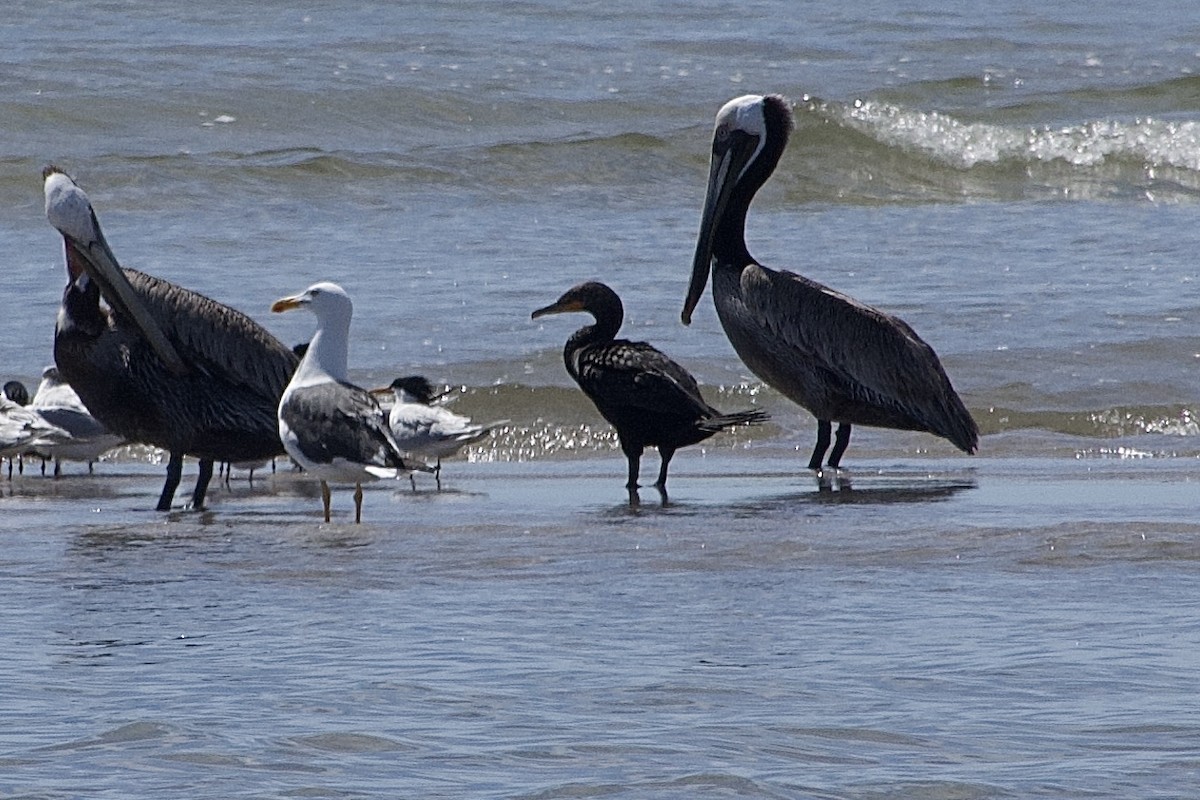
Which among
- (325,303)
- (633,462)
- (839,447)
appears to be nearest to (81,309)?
(325,303)

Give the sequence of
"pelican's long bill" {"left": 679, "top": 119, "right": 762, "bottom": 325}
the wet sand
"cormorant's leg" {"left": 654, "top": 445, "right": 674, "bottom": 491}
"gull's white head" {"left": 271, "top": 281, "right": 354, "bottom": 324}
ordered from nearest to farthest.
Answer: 1. the wet sand
2. "gull's white head" {"left": 271, "top": 281, "right": 354, "bottom": 324}
3. "cormorant's leg" {"left": 654, "top": 445, "right": 674, "bottom": 491}
4. "pelican's long bill" {"left": 679, "top": 119, "right": 762, "bottom": 325}

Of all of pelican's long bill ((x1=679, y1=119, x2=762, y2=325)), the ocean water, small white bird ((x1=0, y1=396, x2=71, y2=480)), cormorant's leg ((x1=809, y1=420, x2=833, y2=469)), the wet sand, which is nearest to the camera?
the ocean water

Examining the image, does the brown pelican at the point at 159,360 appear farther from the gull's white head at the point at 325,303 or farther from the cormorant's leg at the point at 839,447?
the cormorant's leg at the point at 839,447

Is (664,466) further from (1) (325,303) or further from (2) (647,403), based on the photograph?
(1) (325,303)

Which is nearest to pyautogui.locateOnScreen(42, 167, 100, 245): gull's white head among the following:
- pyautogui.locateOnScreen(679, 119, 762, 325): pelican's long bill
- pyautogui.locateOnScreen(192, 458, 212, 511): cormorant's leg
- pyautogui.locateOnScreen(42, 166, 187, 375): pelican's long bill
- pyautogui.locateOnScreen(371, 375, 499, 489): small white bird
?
pyautogui.locateOnScreen(42, 166, 187, 375): pelican's long bill

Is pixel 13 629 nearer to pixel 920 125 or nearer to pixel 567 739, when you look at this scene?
pixel 567 739

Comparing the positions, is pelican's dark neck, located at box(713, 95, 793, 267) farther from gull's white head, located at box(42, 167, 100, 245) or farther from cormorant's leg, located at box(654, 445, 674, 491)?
gull's white head, located at box(42, 167, 100, 245)

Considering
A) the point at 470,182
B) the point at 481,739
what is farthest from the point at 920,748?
the point at 470,182

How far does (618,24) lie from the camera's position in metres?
26.2

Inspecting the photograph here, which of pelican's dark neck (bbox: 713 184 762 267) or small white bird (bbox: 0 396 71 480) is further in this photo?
pelican's dark neck (bbox: 713 184 762 267)

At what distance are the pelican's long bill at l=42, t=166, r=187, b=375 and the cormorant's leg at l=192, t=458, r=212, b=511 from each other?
1.48 feet

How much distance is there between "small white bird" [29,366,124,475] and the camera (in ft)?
31.6

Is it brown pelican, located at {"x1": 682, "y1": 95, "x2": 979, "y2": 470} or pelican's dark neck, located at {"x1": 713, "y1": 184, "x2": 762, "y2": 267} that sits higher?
pelican's dark neck, located at {"x1": 713, "y1": 184, "x2": 762, "y2": 267}

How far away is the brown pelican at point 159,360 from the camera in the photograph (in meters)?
8.03
